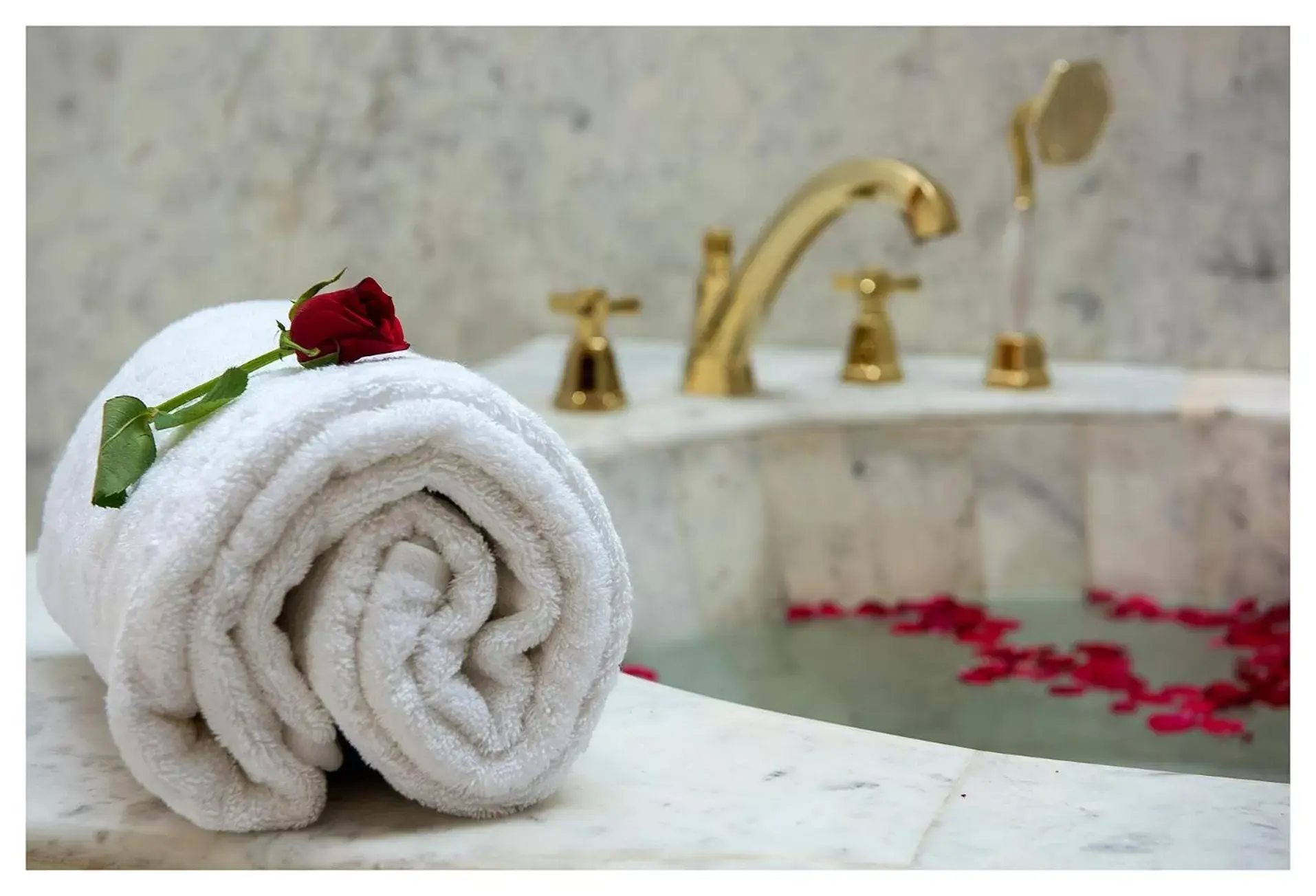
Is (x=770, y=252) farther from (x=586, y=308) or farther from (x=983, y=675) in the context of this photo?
(x=983, y=675)

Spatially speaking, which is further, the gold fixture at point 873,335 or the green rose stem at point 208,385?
the gold fixture at point 873,335

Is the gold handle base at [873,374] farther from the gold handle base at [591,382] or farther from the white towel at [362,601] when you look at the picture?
the white towel at [362,601]

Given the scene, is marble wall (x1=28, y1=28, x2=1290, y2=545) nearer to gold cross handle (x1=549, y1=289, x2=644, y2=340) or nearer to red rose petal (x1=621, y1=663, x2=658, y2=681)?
gold cross handle (x1=549, y1=289, x2=644, y2=340)

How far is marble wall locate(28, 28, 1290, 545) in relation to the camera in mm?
1281

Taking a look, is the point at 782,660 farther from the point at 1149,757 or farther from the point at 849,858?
the point at 849,858

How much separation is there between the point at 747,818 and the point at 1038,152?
86 cm

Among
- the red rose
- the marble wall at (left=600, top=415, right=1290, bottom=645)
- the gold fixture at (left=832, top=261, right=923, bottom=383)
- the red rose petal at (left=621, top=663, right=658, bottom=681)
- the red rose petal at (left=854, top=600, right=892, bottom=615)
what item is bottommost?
the red rose petal at (left=854, top=600, right=892, bottom=615)

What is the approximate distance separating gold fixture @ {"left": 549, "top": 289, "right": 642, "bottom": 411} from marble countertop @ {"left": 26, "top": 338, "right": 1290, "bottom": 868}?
52 centimetres

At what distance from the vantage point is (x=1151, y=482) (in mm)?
1189

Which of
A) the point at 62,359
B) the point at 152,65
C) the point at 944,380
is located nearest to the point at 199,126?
the point at 152,65

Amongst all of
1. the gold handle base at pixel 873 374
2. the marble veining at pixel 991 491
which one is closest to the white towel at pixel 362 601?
the marble veining at pixel 991 491

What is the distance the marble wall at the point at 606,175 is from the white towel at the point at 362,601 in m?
0.83

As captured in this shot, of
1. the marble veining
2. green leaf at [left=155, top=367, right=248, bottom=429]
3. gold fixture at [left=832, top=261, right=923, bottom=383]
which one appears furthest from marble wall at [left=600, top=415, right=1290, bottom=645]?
green leaf at [left=155, top=367, right=248, bottom=429]

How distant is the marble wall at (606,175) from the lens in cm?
128
